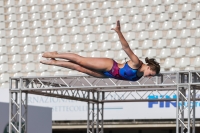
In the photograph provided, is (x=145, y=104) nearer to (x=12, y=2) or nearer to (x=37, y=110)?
(x=37, y=110)

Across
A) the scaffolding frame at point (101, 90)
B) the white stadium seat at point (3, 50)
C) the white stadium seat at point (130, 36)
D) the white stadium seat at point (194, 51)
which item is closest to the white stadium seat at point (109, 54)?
the white stadium seat at point (130, 36)

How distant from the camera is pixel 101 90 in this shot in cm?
1730

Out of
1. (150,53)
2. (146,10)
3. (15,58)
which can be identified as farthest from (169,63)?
(15,58)

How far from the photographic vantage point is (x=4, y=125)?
14.8 meters

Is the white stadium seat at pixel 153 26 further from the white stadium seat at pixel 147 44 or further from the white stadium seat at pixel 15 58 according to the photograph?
the white stadium seat at pixel 15 58

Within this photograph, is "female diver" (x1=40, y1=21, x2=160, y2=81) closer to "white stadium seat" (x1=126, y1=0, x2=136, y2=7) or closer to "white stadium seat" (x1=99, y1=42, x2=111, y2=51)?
"white stadium seat" (x1=99, y1=42, x2=111, y2=51)

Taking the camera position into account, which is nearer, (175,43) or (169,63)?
(169,63)

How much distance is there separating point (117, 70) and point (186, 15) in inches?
450

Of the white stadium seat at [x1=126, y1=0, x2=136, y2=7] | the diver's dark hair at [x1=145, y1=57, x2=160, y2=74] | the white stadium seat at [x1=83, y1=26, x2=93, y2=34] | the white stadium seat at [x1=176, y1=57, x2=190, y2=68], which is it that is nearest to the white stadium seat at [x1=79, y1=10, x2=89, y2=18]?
the white stadium seat at [x1=83, y1=26, x2=93, y2=34]

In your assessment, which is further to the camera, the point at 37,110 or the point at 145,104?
the point at 145,104

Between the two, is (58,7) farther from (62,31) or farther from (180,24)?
(180,24)

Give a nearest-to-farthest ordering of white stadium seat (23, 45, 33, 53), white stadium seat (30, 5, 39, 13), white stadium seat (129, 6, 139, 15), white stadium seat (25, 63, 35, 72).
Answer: white stadium seat (129, 6, 139, 15)
white stadium seat (25, 63, 35, 72)
white stadium seat (23, 45, 33, 53)
white stadium seat (30, 5, 39, 13)

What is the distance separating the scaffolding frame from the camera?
44.6 ft

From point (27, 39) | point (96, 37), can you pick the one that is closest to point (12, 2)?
point (27, 39)
